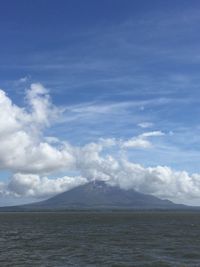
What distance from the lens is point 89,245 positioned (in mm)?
87375

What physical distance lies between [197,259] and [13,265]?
83.8 feet

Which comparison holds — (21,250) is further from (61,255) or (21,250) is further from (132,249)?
(132,249)

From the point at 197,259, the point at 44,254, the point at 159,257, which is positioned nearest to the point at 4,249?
the point at 44,254

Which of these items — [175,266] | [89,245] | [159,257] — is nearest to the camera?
[175,266]

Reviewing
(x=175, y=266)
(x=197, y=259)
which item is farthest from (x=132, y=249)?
(x=175, y=266)

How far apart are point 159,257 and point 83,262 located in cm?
1190

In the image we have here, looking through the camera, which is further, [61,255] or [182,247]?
[182,247]

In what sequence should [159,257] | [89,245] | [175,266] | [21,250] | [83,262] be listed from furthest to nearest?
[89,245]
[21,250]
[159,257]
[83,262]
[175,266]

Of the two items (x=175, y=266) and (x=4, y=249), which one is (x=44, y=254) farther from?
(x=175, y=266)

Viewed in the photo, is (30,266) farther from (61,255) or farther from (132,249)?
(132,249)

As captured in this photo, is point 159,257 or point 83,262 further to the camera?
point 159,257

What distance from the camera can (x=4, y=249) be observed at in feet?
267

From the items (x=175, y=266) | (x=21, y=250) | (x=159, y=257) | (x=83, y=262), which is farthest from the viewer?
(x=21, y=250)

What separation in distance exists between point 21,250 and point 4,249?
13.5ft
